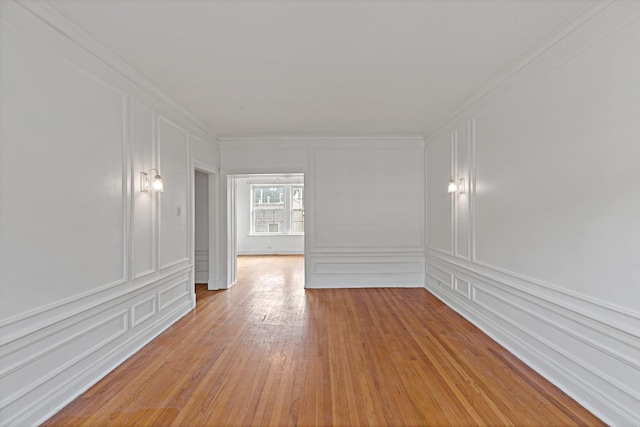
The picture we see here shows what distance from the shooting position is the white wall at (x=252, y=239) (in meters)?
10.7

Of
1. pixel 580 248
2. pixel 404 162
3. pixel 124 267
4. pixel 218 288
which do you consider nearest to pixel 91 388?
pixel 124 267

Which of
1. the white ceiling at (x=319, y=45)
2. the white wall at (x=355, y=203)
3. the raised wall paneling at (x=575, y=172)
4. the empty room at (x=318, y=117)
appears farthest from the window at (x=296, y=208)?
→ the raised wall paneling at (x=575, y=172)

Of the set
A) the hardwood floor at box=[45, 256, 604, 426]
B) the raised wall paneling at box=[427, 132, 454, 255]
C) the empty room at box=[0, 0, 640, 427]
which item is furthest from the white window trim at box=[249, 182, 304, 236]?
the hardwood floor at box=[45, 256, 604, 426]

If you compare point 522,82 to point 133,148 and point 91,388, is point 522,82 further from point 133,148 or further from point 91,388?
point 91,388

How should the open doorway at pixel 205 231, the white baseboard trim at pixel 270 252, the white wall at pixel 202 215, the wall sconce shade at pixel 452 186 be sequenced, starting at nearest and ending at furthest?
the wall sconce shade at pixel 452 186, the open doorway at pixel 205 231, the white wall at pixel 202 215, the white baseboard trim at pixel 270 252

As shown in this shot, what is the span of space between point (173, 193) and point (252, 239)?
684cm

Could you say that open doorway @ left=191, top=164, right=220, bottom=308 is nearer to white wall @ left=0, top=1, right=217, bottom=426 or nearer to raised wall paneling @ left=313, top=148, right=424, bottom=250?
raised wall paneling @ left=313, top=148, right=424, bottom=250

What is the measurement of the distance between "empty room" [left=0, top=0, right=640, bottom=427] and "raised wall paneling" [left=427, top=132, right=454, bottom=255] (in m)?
0.32

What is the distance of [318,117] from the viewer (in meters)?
4.52

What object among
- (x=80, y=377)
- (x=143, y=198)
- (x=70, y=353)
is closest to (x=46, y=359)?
(x=70, y=353)

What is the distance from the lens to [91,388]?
2.51 metres

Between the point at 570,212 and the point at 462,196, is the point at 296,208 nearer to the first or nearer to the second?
the point at 462,196

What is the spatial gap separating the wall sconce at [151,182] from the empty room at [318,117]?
21 mm

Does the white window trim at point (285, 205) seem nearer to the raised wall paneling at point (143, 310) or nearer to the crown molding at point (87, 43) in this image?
the crown molding at point (87, 43)
